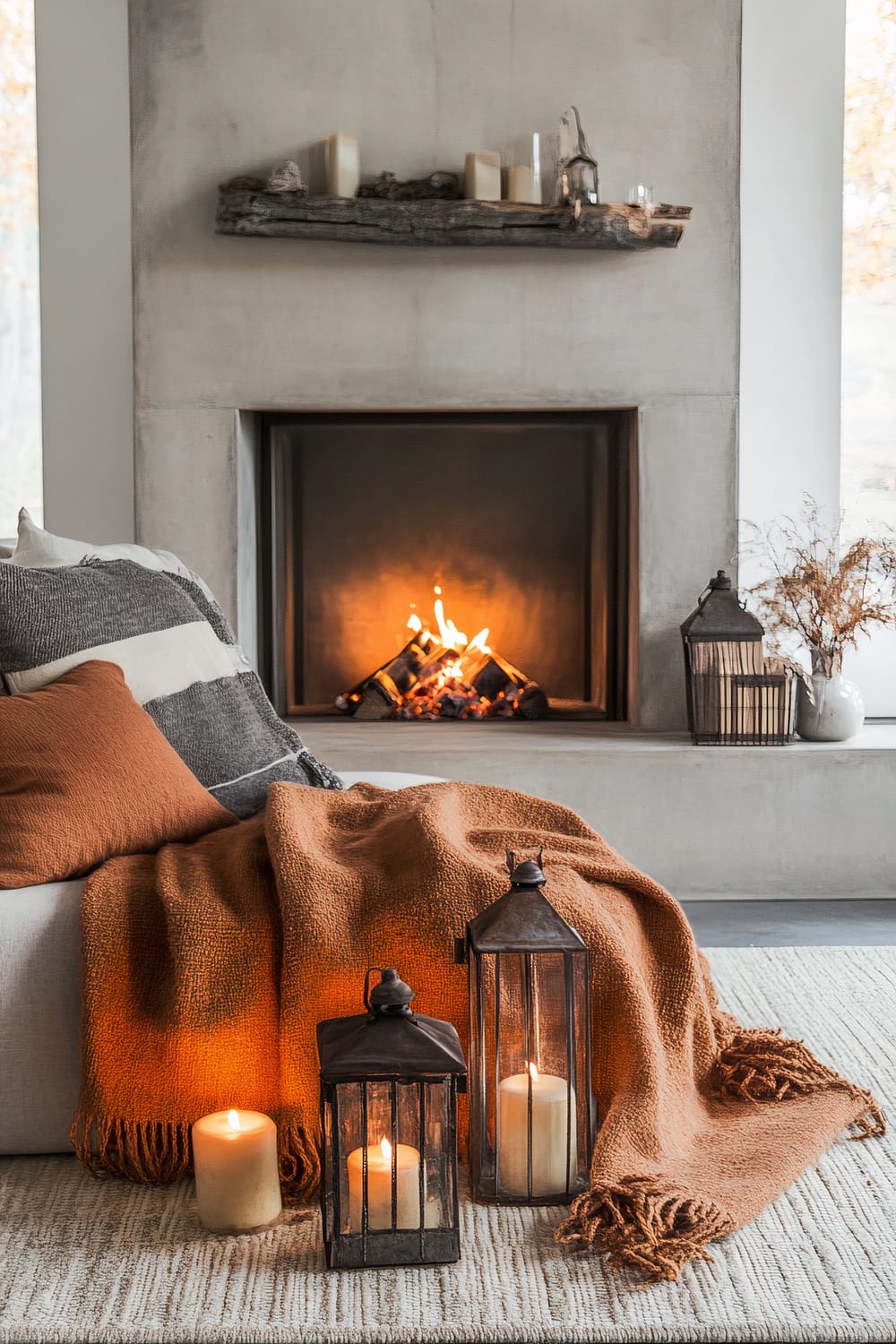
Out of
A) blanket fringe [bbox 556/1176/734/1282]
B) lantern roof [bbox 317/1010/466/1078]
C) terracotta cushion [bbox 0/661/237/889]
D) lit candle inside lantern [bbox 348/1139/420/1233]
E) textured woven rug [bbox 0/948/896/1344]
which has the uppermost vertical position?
terracotta cushion [bbox 0/661/237/889]

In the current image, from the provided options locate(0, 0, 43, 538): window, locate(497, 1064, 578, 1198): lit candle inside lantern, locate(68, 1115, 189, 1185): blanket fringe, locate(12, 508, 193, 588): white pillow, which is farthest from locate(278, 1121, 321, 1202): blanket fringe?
locate(0, 0, 43, 538): window

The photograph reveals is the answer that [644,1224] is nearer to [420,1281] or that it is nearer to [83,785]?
[420,1281]

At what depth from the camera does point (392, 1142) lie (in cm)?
141

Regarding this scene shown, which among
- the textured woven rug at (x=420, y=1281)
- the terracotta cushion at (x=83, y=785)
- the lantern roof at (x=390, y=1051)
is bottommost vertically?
the textured woven rug at (x=420, y=1281)

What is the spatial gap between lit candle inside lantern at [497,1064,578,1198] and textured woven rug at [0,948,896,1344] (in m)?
0.04

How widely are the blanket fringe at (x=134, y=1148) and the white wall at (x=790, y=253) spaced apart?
8.84 ft

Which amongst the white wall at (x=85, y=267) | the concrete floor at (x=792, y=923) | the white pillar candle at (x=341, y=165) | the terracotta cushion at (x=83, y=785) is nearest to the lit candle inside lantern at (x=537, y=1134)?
the terracotta cushion at (x=83, y=785)

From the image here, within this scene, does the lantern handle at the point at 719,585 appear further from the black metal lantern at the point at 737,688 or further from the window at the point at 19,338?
the window at the point at 19,338

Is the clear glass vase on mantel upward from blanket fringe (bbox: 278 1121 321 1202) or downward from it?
upward

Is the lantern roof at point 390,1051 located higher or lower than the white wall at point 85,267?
lower

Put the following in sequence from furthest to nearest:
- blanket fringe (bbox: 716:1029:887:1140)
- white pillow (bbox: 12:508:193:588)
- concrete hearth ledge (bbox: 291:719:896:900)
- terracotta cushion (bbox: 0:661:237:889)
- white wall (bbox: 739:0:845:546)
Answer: white wall (bbox: 739:0:845:546) → concrete hearth ledge (bbox: 291:719:896:900) → white pillow (bbox: 12:508:193:588) → blanket fringe (bbox: 716:1029:887:1140) → terracotta cushion (bbox: 0:661:237:889)

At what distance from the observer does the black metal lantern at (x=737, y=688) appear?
333 centimetres

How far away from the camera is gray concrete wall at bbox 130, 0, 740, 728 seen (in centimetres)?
345

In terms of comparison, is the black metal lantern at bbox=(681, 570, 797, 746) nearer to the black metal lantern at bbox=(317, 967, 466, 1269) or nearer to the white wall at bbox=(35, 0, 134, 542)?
the white wall at bbox=(35, 0, 134, 542)
